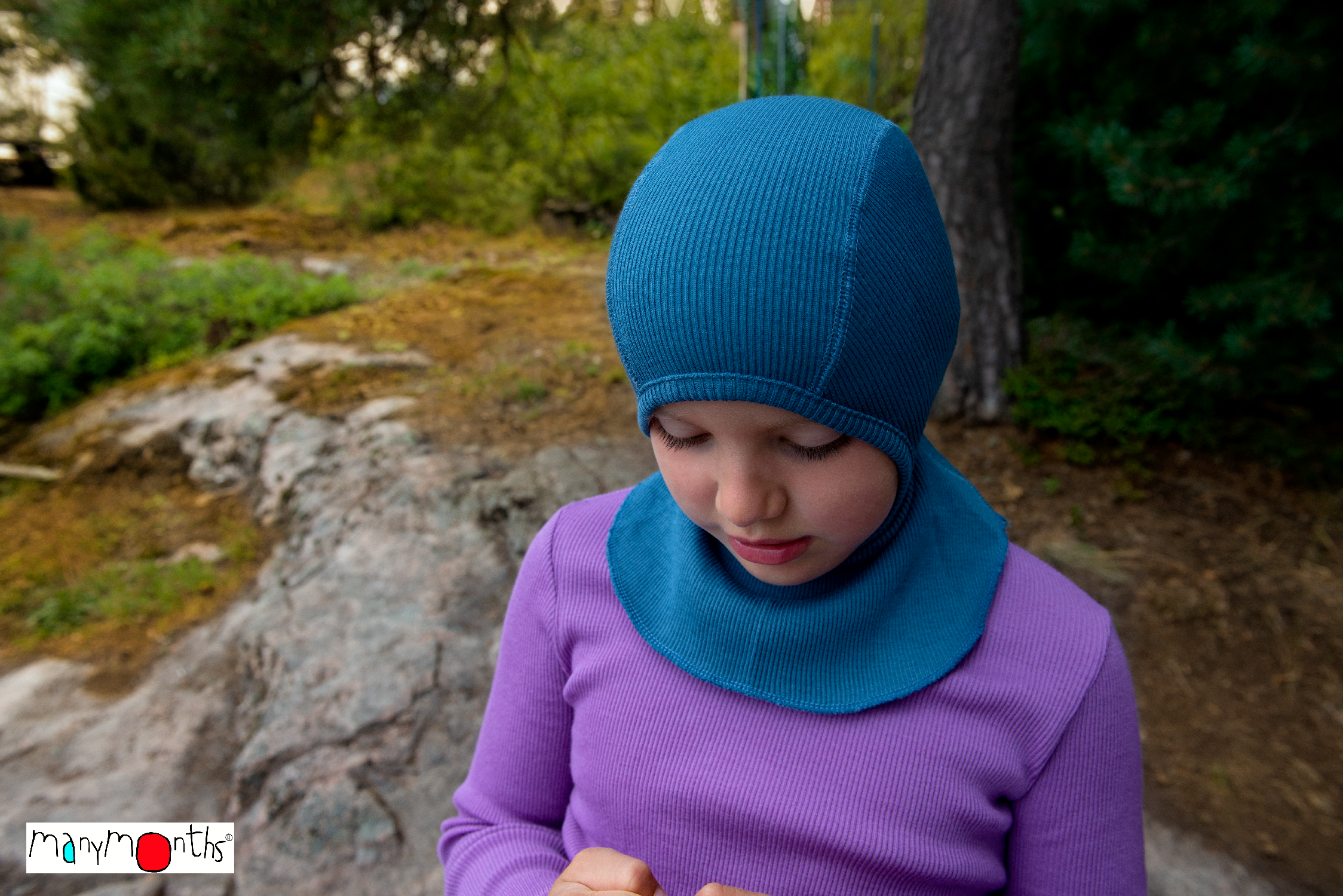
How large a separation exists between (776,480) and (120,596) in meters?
3.57

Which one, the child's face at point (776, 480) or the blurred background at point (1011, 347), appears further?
the blurred background at point (1011, 347)

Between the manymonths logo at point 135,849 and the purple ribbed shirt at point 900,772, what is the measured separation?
1474mm

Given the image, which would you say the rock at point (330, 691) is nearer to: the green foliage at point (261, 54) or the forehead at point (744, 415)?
the green foliage at point (261, 54)

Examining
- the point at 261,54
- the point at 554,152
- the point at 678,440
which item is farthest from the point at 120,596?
the point at 554,152

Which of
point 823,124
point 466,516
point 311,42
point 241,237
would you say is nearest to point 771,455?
point 823,124

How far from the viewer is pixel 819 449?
0.87 meters

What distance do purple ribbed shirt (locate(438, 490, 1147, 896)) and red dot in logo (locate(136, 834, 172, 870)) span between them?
1548 mm

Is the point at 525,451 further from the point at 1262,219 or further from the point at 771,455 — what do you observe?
the point at 1262,219

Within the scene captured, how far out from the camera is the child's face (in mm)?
858

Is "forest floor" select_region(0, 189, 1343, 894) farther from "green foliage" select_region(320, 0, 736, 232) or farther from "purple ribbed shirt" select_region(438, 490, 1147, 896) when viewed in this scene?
"green foliage" select_region(320, 0, 736, 232)

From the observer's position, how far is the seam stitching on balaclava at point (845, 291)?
79 cm

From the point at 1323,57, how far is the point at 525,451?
3.17 metres

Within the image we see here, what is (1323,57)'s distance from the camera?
2.52 m

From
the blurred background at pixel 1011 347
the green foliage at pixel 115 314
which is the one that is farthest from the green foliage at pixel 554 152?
the blurred background at pixel 1011 347
